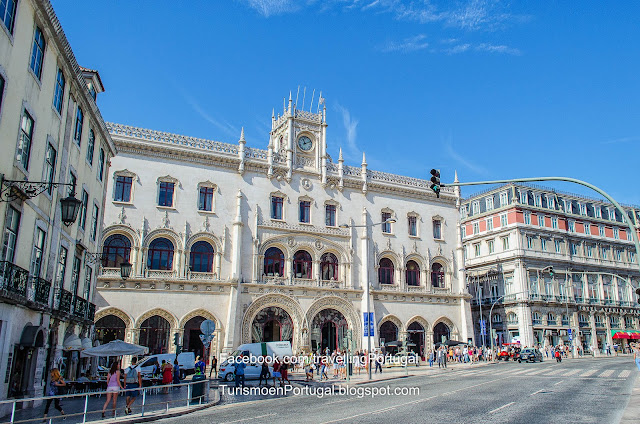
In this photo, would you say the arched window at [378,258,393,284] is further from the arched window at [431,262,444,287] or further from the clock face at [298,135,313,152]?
the clock face at [298,135,313,152]

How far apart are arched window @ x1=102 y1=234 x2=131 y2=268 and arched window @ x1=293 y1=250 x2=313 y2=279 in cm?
1289

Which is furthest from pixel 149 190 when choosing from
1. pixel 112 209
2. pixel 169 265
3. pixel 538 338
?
pixel 538 338

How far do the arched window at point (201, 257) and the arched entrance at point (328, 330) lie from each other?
962 centimetres

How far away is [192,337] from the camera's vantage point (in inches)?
1491

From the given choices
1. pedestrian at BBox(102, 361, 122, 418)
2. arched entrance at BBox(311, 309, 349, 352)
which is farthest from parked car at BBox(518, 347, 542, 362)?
pedestrian at BBox(102, 361, 122, 418)

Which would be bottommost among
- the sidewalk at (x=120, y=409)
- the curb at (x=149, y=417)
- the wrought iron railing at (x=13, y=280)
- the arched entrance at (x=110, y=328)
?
the curb at (x=149, y=417)

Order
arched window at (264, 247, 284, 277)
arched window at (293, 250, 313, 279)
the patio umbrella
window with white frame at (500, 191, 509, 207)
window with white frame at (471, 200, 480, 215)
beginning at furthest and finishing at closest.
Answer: window with white frame at (471, 200, 480, 215) < window with white frame at (500, 191, 509, 207) < arched window at (293, 250, 313, 279) < arched window at (264, 247, 284, 277) < the patio umbrella

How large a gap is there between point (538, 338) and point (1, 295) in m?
54.4

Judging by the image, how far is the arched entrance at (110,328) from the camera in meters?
35.1

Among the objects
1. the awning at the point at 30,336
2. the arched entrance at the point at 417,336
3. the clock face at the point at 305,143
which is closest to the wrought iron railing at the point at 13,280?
the awning at the point at 30,336

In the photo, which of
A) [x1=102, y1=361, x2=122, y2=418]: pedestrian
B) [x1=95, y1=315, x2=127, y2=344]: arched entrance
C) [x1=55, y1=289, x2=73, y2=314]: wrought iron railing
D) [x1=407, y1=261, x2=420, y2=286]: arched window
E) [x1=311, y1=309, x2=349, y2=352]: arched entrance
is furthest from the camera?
[x1=407, y1=261, x2=420, y2=286]: arched window

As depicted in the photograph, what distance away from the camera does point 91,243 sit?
26.4m

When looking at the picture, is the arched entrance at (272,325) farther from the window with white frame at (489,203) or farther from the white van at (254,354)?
the window with white frame at (489,203)

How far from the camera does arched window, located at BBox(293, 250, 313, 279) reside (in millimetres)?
42844
